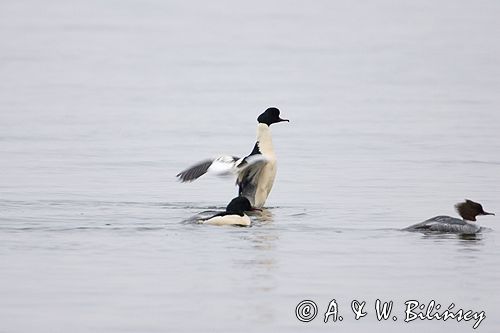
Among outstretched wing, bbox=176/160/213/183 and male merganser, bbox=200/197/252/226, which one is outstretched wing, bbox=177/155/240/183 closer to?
outstretched wing, bbox=176/160/213/183

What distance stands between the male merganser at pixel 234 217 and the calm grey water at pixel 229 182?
0.17 meters

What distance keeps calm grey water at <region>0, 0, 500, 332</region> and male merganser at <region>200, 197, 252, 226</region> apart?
17 cm

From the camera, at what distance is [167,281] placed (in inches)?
412

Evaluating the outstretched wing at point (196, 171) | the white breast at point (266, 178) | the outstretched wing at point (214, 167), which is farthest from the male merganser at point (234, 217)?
the white breast at point (266, 178)

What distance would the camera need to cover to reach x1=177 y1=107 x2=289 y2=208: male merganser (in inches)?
584

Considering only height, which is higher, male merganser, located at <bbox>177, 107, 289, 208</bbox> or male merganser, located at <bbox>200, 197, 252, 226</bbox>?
male merganser, located at <bbox>177, 107, 289, 208</bbox>

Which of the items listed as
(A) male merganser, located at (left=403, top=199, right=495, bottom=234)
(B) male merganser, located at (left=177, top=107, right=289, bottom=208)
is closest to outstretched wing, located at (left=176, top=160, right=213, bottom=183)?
(B) male merganser, located at (left=177, top=107, right=289, bottom=208)

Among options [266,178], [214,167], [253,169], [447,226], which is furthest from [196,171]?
[447,226]

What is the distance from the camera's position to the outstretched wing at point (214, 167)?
14.7 metres

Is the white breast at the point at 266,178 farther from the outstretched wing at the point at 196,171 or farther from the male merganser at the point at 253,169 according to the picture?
the outstretched wing at the point at 196,171

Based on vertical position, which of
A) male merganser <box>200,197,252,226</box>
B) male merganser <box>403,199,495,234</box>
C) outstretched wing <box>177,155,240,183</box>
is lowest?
male merganser <box>403,199,495,234</box>

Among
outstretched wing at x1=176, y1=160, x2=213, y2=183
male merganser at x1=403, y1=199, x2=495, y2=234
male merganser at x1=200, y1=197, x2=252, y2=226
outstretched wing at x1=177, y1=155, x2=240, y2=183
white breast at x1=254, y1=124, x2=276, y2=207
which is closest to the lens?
male merganser at x1=403, y1=199, x2=495, y2=234

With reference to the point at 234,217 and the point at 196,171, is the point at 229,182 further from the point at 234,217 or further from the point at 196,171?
the point at 234,217

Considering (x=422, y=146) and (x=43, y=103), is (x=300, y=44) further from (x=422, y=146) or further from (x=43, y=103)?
(x=422, y=146)
